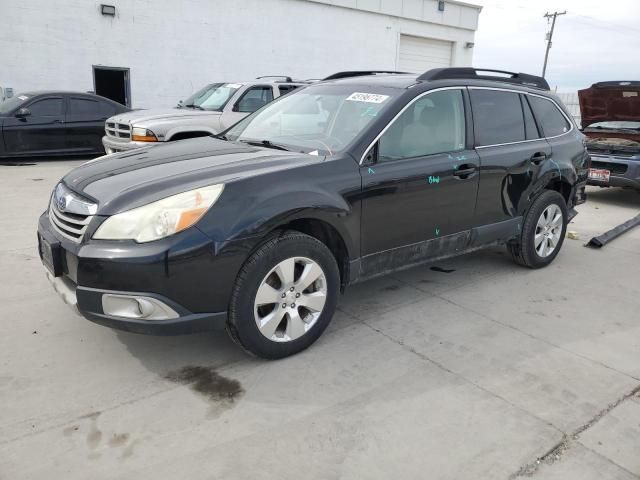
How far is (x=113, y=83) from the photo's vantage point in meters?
15.6

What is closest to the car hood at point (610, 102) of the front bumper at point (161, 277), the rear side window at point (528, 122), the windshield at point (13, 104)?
the rear side window at point (528, 122)

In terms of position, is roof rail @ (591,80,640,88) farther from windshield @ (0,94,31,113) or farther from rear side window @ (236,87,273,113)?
windshield @ (0,94,31,113)

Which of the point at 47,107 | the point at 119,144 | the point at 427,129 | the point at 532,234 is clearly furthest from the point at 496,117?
the point at 47,107

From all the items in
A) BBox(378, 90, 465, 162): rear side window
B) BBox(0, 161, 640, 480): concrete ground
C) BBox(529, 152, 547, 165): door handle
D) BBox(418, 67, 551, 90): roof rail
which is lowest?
BBox(0, 161, 640, 480): concrete ground

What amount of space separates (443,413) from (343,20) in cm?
1850

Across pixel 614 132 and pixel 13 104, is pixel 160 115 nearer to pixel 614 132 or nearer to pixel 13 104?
pixel 13 104

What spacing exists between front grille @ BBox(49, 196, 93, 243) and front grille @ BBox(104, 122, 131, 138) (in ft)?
19.0

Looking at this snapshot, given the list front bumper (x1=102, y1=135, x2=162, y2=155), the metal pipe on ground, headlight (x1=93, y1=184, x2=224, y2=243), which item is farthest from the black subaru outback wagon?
front bumper (x1=102, y1=135, x2=162, y2=155)

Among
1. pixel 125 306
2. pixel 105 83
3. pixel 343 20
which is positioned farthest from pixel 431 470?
pixel 343 20

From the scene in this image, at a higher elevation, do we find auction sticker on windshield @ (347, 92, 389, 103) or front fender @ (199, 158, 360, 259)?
auction sticker on windshield @ (347, 92, 389, 103)

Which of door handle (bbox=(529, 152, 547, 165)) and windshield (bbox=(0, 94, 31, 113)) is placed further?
windshield (bbox=(0, 94, 31, 113))

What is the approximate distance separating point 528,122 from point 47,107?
955 cm

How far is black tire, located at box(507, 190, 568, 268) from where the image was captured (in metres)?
4.95

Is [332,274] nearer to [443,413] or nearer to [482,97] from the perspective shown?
[443,413]
